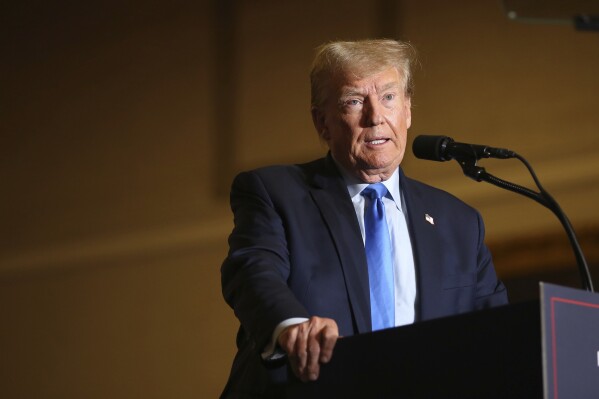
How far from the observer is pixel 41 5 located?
5.25 meters

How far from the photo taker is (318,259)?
2182 mm

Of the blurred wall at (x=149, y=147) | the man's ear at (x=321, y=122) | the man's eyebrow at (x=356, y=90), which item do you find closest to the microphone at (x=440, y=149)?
the man's eyebrow at (x=356, y=90)

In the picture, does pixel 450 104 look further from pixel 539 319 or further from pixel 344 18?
pixel 539 319

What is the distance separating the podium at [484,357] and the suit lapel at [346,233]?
0.45 metres

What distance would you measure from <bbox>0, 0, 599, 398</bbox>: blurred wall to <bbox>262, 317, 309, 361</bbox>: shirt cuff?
2533 mm

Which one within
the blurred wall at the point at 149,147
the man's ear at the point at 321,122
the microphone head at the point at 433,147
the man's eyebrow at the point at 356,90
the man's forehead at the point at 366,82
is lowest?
the blurred wall at the point at 149,147

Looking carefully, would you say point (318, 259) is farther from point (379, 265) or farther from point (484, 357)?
point (484, 357)

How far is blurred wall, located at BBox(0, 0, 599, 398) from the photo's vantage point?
4.49 m

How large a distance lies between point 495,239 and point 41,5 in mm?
2577

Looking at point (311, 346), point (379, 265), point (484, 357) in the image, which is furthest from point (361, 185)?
point (484, 357)

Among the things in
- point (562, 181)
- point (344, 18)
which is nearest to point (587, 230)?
point (562, 181)

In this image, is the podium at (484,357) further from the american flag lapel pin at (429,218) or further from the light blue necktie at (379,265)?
the american flag lapel pin at (429,218)

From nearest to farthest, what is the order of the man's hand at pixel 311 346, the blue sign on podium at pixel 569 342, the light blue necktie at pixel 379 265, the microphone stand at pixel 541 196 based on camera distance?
1. the blue sign on podium at pixel 569 342
2. the man's hand at pixel 311 346
3. the microphone stand at pixel 541 196
4. the light blue necktie at pixel 379 265

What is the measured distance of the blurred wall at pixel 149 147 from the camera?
4492 millimetres
